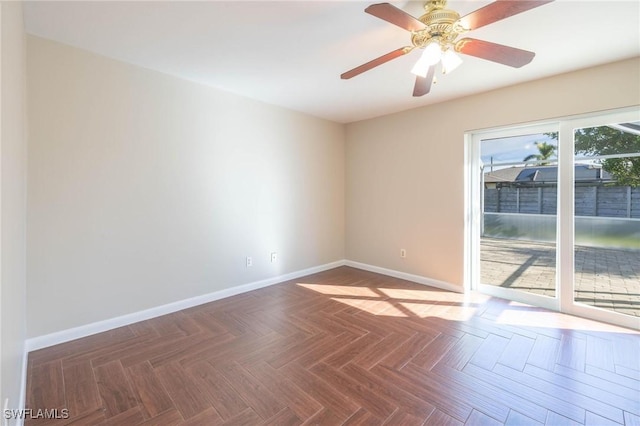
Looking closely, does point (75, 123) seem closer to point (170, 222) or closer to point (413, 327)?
point (170, 222)

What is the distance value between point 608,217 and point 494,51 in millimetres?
2258

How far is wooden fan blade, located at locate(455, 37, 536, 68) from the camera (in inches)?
69.8

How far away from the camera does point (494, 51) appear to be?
1.83 m

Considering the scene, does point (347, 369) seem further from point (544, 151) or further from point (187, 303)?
point (544, 151)

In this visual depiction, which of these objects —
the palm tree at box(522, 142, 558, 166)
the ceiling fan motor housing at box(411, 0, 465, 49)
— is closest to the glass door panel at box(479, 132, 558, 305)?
the palm tree at box(522, 142, 558, 166)

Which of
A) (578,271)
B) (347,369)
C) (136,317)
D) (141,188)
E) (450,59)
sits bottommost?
(347,369)

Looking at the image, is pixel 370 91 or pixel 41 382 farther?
pixel 370 91

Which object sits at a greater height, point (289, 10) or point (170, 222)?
point (289, 10)

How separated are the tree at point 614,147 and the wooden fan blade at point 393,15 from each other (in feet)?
7.86

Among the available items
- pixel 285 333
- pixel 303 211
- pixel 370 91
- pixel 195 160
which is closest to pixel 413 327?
pixel 285 333

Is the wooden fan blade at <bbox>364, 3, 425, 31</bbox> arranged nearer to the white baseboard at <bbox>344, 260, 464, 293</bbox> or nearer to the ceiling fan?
the ceiling fan

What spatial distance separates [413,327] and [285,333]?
121cm

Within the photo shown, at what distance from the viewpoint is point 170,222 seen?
303cm

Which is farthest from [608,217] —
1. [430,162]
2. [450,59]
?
[450,59]
